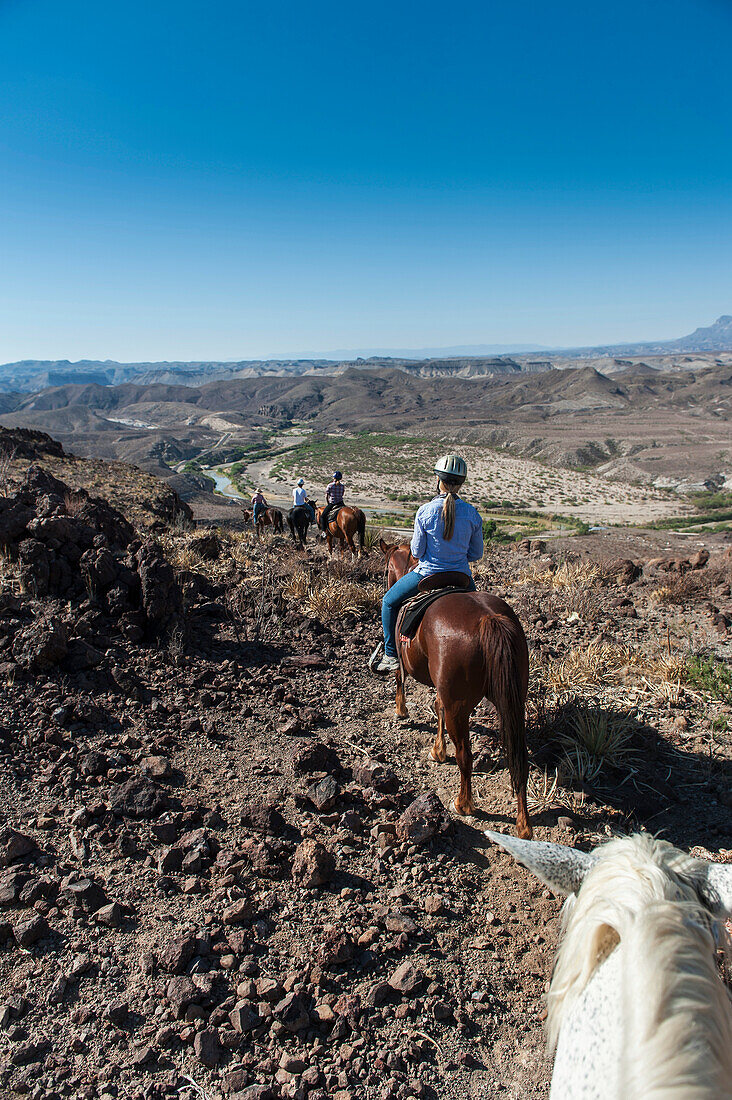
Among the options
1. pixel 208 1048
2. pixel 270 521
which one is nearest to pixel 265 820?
pixel 208 1048

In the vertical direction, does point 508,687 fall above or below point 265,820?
above

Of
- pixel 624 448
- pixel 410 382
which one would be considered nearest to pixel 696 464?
pixel 624 448

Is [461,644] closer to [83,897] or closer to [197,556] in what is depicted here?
[83,897]

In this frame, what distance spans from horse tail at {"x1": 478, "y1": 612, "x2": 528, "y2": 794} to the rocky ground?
559mm

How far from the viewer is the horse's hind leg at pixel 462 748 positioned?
358cm

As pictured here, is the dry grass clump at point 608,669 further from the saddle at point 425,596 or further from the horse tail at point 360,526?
the horse tail at point 360,526

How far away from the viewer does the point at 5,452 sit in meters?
17.9

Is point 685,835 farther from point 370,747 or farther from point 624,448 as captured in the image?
point 624,448

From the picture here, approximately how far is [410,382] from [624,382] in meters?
67.7

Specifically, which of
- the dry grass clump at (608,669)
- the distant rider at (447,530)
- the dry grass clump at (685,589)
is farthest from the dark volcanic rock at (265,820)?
the dry grass clump at (685,589)

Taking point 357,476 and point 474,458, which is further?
point 474,458

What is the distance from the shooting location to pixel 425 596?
421 centimetres

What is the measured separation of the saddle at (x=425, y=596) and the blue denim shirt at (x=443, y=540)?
0.07 metres

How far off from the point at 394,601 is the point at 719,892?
3434 millimetres
